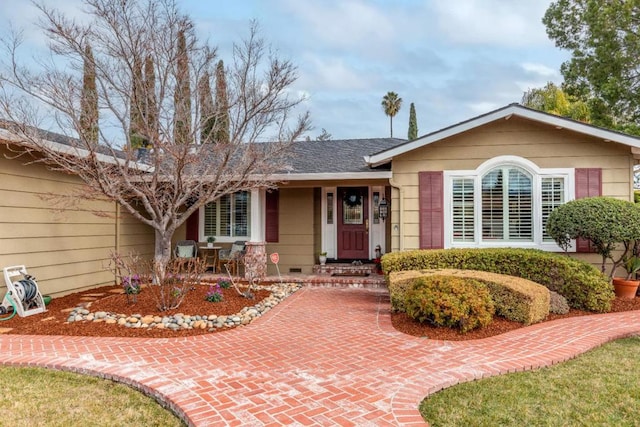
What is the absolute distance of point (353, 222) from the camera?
1090cm

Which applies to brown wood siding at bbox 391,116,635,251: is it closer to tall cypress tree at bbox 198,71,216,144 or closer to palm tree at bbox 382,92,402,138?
tall cypress tree at bbox 198,71,216,144

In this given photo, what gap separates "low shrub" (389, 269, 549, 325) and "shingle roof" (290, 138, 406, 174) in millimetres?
3618

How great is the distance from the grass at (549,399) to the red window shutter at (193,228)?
28.3 ft

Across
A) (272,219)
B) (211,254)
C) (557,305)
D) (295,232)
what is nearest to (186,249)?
(211,254)

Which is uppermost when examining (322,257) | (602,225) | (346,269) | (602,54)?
(602,54)

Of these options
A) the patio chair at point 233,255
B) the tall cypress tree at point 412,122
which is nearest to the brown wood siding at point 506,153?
the patio chair at point 233,255

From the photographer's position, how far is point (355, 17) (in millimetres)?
10977

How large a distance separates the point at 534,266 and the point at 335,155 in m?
5.95

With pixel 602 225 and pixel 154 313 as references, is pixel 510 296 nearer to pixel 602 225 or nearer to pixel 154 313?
pixel 602 225

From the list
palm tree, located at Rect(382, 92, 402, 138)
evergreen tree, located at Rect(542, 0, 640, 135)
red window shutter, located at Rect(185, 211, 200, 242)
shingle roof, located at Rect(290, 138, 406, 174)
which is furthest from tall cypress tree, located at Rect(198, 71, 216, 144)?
palm tree, located at Rect(382, 92, 402, 138)

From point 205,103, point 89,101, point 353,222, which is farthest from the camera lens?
point 353,222

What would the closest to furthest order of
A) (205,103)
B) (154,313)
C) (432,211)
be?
(154,313)
(205,103)
(432,211)

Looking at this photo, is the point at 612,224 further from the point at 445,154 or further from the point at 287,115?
the point at 287,115

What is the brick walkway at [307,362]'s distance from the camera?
319 cm
